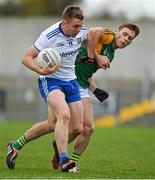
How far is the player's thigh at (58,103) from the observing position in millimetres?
11117

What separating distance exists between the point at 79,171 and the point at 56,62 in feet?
4.76

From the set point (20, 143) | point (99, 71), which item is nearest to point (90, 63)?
point (20, 143)

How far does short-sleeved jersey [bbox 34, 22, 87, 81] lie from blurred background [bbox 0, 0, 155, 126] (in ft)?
55.3

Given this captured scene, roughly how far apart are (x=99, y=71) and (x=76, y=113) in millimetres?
26397

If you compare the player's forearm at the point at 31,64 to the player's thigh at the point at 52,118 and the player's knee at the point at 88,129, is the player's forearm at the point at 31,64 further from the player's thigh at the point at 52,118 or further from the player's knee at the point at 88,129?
the player's knee at the point at 88,129

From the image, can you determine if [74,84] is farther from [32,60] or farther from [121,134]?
[121,134]

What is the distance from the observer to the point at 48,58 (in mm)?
11047

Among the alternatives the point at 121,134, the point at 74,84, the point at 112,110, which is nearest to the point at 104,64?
the point at 74,84

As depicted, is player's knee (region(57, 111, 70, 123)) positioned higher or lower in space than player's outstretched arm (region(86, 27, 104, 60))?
lower

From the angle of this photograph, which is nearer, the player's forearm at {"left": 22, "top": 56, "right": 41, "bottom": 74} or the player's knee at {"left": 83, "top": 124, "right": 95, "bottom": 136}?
the player's forearm at {"left": 22, "top": 56, "right": 41, "bottom": 74}

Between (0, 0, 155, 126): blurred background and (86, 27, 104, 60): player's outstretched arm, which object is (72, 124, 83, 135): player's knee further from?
(0, 0, 155, 126): blurred background

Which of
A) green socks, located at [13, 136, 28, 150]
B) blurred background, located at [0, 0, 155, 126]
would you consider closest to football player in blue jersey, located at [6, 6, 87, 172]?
green socks, located at [13, 136, 28, 150]

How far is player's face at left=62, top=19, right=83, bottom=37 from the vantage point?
11156 mm

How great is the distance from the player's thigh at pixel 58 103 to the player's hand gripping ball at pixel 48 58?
412 millimetres
